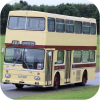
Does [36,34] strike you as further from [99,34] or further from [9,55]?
[99,34]

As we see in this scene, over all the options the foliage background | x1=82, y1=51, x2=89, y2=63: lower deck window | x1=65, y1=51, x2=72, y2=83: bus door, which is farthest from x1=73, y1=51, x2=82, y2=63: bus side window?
the foliage background

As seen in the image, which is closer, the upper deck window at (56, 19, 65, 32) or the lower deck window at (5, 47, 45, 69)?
the lower deck window at (5, 47, 45, 69)

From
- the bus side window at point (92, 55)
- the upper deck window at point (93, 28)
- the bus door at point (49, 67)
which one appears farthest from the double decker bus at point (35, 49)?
the bus side window at point (92, 55)

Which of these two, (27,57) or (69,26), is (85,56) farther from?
(27,57)

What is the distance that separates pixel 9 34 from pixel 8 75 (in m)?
2.19

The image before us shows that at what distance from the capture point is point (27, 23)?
21.2 m

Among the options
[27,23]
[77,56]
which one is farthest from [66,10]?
[27,23]

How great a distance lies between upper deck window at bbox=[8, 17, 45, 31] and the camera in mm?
21016

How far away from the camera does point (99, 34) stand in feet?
390

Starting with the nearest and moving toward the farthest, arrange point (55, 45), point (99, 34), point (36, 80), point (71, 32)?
point (36, 80) → point (55, 45) → point (71, 32) → point (99, 34)

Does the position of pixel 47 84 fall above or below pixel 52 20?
below

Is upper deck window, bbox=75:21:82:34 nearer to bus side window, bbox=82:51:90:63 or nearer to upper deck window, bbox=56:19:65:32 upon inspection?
bus side window, bbox=82:51:90:63

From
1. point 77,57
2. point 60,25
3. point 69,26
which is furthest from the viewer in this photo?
point 77,57

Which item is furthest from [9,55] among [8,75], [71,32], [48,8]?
[48,8]
